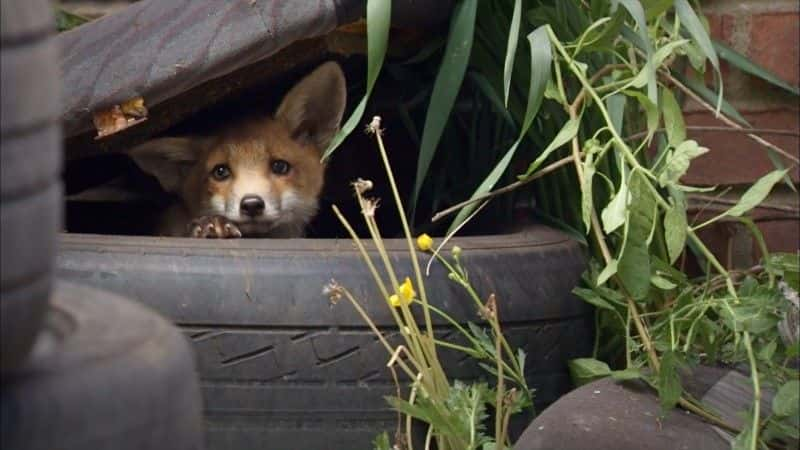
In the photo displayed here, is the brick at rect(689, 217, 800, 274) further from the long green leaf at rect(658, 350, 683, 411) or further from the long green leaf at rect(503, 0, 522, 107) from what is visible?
the long green leaf at rect(658, 350, 683, 411)

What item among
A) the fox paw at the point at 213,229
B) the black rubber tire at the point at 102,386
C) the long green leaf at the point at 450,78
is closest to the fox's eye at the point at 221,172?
the fox paw at the point at 213,229

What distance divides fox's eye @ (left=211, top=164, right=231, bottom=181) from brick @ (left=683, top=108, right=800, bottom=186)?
0.90 meters

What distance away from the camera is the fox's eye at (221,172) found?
2660 mm

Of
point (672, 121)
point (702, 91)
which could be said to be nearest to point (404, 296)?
point (672, 121)

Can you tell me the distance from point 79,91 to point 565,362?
79cm

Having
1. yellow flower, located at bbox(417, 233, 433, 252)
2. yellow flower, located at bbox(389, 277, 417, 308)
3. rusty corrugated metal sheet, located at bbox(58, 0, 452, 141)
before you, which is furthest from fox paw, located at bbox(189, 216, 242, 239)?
yellow flower, located at bbox(389, 277, 417, 308)

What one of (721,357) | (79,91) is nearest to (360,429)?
(721,357)

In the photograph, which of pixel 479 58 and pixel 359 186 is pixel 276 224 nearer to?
pixel 479 58

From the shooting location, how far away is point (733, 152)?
8.78 ft

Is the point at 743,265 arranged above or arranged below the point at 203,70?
below

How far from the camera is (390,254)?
6.05ft

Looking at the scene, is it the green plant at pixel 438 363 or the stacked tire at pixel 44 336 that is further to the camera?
the green plant at pixel 438 363

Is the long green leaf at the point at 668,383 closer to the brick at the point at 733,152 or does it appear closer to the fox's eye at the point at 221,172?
the brick at the point at 733,152

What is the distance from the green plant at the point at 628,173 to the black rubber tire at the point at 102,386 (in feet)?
2.76
